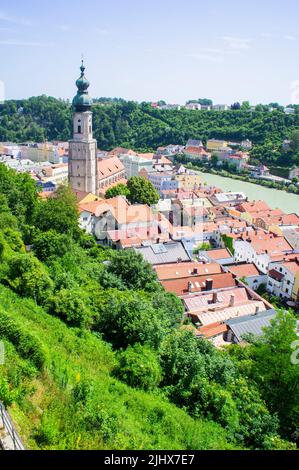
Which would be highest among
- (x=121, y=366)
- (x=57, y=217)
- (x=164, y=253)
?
(x=57, y=217)

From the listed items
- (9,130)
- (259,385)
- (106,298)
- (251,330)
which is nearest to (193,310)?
(251,330)

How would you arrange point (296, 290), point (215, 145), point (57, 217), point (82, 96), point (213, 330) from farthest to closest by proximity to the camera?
point (215, 145), point (82, 96), point (296, 290), point (57, 217), point (213, 330)

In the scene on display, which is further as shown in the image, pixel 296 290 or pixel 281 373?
pixel 296 290

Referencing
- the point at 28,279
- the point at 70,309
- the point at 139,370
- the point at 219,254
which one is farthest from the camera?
the point at 219,254

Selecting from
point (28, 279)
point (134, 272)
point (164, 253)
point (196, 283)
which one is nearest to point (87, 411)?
point (28, 279)

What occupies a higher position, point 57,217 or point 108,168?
point 108,168

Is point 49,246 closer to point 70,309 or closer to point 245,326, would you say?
point 70,309

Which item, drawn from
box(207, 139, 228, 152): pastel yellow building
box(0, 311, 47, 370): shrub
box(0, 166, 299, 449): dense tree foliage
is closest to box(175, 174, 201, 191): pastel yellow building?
box(207, 139, 228, 152): pastel yellow building

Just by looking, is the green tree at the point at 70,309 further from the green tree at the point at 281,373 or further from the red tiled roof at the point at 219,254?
the red tiled roof at the point at 219,254
